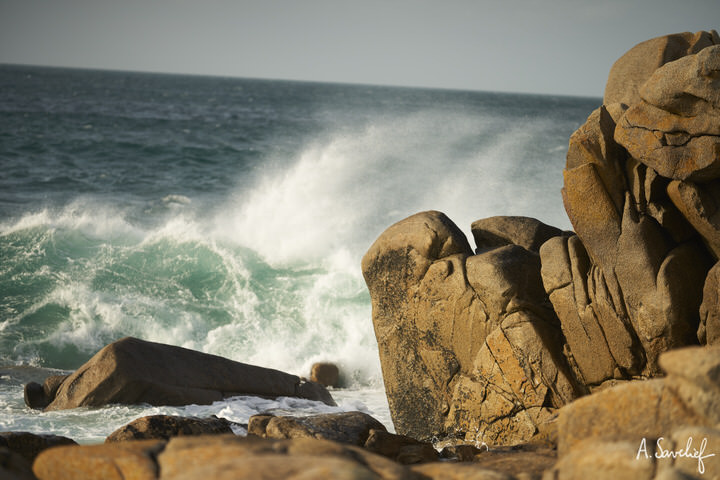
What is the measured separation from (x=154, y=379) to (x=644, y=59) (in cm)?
661

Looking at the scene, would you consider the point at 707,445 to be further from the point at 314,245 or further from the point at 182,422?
the point at 314,245

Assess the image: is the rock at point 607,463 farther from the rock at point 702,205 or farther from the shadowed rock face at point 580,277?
the rock at point 702,205

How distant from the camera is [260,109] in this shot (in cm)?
5681

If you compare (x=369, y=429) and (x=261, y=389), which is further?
(x=261, y=389)

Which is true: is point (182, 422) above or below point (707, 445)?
below

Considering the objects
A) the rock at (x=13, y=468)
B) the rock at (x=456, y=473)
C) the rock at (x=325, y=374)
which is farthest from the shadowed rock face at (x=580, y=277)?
the rock at (x=13, y=468)

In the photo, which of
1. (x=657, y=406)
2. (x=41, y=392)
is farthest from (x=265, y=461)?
(x=41, y=392)

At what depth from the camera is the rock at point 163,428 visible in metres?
5.39

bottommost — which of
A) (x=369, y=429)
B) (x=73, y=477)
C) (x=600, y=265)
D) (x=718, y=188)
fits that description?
(x=369, y=429)

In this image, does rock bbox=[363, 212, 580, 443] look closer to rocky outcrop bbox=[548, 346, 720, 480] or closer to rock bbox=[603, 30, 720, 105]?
rock bbox=[603, 30, 720, 105]

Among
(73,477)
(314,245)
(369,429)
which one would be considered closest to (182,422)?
→ (369,429)

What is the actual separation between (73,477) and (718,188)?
537 cm

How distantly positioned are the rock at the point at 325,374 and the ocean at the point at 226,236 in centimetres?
23

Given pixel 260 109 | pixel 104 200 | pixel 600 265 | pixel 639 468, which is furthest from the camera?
pixel 260 109
